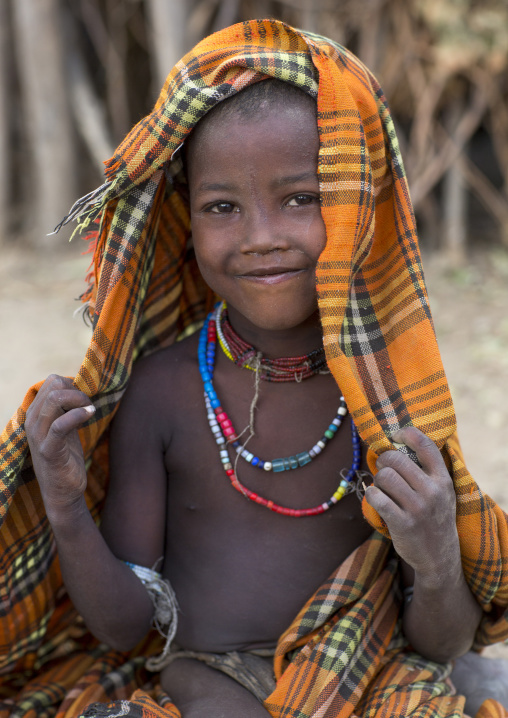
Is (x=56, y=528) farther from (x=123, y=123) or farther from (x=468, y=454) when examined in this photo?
(x=123, y=123)

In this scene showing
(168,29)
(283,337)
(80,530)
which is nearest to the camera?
(80,530)

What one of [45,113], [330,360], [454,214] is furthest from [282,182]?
[45,113]

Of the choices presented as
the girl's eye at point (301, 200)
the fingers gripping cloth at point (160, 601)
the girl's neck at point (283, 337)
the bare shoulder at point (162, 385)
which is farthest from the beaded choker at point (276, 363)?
the fingers gripping cloth at point (160, 601)

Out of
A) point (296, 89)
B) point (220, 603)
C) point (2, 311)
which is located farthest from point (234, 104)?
point (2, 311)

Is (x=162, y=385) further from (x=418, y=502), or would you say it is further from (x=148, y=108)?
(x=148, y=108)

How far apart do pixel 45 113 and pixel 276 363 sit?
3.76 meters

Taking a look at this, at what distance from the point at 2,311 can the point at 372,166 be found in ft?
11.1

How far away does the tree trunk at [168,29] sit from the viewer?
175 inches

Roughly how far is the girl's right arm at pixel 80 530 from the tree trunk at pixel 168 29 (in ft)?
11.1

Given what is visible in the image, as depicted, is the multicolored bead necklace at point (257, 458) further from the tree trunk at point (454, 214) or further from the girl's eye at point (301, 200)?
the tree trunk at point (454, 214)

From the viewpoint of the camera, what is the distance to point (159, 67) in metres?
4.69

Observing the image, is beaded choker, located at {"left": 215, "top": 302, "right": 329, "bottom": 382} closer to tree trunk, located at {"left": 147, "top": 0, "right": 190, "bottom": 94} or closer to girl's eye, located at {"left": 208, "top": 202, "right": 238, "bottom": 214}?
girl's eye, located at {"left": 208, "top": 202, "right": 238, "bottom": 214}

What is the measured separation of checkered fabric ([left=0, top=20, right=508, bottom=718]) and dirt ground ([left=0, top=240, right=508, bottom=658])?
4.87 ft

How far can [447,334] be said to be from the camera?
4.23 meters
